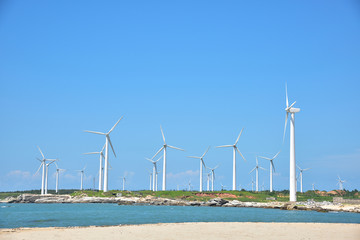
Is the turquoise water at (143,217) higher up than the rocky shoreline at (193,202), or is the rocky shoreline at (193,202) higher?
the turquoise water at (143,217)

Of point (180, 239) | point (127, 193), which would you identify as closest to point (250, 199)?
point (127, 193)

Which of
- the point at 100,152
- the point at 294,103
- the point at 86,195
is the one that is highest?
the point at 294,103

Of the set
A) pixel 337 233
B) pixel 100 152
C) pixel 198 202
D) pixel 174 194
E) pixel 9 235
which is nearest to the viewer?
pixel 9 235

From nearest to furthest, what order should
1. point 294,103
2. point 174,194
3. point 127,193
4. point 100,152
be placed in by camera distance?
1. point 294,103
2. point 174,194
3. point 127,193
4. point 100,152

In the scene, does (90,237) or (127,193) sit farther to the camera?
(127,193)

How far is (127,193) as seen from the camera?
472ft

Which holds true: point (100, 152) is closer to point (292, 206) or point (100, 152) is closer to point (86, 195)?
point (86, 195)

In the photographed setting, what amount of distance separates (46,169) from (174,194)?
7580 centimetres

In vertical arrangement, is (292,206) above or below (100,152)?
below

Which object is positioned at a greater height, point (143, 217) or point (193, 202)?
point (143, 217)

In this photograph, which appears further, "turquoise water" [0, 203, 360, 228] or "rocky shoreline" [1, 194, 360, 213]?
"rocky shoreline" [1, 194, 360, 213]

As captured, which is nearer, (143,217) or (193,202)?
(143,217)

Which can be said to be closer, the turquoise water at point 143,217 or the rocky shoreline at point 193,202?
the turquoise water at point 143,217

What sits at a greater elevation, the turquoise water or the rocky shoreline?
the turquoise water
